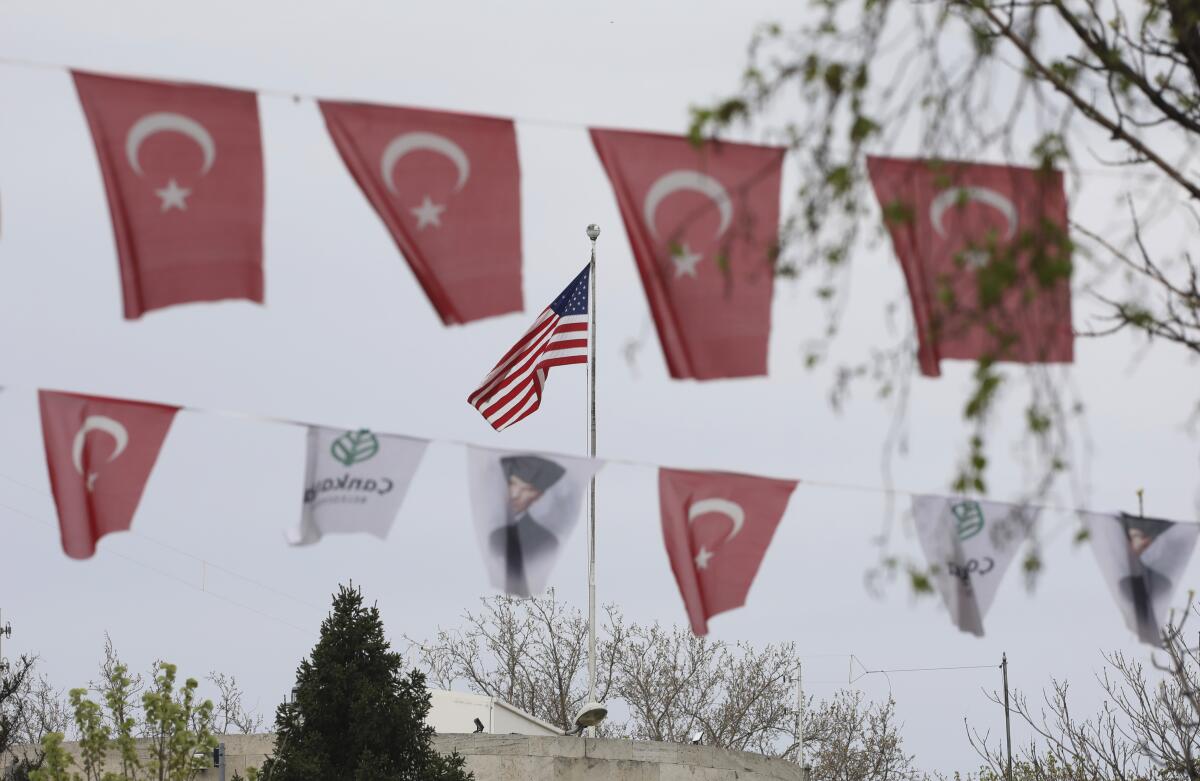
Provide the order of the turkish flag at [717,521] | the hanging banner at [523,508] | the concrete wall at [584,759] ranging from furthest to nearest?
the concrete wall at [584,759]
the turkish flag at [717,521]
the hanging banner at [523,508]

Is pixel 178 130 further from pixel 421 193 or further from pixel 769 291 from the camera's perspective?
pixel 769 291

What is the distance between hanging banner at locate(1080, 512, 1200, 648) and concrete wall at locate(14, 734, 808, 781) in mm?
10907

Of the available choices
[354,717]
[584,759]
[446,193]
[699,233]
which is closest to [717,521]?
[699,233]

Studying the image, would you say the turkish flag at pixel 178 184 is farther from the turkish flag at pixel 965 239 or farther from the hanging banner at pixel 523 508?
the turkish flag at pixel 965 239

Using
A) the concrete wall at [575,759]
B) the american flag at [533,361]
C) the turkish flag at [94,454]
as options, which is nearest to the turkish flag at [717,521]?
the turkish flag at [94,454]

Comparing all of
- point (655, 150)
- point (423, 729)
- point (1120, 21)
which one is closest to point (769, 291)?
point (655, 150)

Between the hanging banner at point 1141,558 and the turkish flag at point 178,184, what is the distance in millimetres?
5538

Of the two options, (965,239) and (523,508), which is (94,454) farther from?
(965,239)

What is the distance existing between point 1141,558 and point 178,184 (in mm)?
6370

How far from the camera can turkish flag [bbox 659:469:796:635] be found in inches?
403

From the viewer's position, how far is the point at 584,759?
2070 centimetres

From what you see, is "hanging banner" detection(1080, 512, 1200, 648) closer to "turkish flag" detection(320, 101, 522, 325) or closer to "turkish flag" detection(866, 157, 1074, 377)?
"turkish flag" detection(866, 157, 1074, 377)

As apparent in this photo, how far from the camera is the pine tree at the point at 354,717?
59.3ft

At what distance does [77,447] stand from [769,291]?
12.6ft
